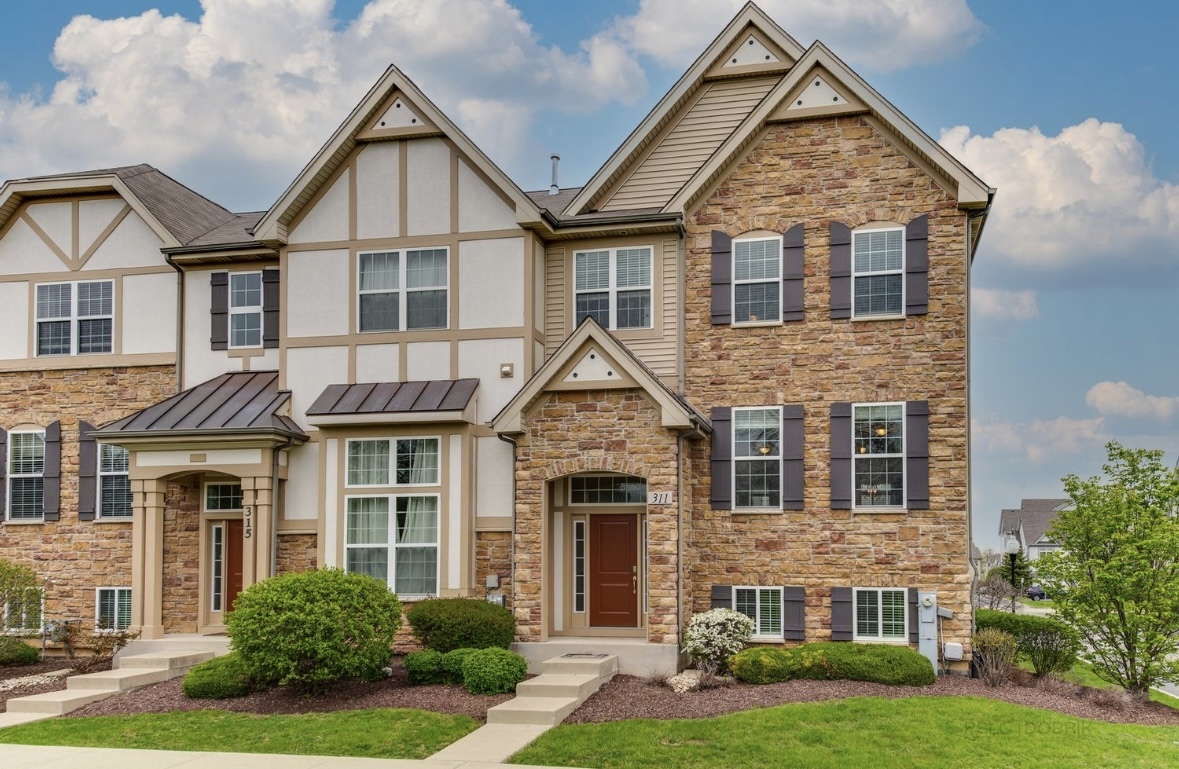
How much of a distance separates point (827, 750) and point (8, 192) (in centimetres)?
1816

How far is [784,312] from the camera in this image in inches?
721

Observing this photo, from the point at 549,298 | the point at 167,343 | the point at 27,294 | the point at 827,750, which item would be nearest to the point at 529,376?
the point at 549,298

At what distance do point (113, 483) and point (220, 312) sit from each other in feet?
12.5

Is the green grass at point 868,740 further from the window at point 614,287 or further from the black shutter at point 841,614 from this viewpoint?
the window at point 614,287

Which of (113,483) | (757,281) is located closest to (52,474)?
Answer: (113,483)

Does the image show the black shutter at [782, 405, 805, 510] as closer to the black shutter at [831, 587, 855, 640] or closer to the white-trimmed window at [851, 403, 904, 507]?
the white-trimmed window at [851, 403, 904, 507]

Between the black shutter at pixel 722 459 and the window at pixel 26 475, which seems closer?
the black shutter at pixel 722 459

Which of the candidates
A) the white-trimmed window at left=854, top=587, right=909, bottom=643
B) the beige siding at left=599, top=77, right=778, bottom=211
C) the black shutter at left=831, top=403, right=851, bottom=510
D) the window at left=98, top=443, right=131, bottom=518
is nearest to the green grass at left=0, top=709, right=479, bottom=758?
the window at left=98, top=443, right=131, bottom=518

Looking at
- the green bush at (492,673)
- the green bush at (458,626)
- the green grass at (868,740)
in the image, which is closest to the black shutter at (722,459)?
the green bush at (458,626)

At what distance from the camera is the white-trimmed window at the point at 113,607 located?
66.6 feet

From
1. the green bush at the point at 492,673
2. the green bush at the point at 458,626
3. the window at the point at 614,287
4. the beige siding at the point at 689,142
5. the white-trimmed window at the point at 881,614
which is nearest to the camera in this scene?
the green bush at the point at 492,673

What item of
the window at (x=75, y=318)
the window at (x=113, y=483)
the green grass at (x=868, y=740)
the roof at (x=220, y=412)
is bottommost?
the green grass at (x=868, y=740)

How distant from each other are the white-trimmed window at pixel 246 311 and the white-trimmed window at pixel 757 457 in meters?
9.01

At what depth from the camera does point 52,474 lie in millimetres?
20953
